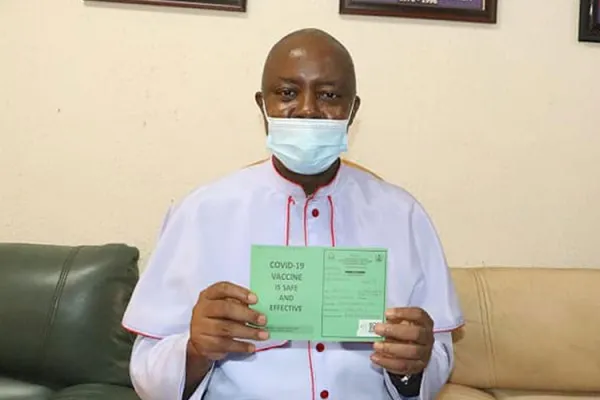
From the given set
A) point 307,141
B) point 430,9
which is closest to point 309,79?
point 307,141

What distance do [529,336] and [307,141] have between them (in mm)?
979

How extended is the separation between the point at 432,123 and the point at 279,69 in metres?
0.89

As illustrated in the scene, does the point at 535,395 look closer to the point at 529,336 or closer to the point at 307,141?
the point at 529,336

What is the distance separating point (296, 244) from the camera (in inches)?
57.2

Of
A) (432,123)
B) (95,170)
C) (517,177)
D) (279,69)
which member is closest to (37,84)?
(95,170)

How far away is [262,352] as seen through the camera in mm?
1389

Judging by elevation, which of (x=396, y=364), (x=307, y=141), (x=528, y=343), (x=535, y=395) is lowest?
(x=535, y=395)

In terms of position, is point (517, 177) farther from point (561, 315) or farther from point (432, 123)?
point (561, 315)

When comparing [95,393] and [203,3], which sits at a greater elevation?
[203,3]

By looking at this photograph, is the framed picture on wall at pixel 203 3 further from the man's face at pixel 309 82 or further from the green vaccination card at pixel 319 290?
the green vaccination card at pixel 319 290

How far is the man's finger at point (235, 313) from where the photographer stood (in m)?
1.24

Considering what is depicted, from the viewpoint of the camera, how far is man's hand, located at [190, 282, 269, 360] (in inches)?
48.8

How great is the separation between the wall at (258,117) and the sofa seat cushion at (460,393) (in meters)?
0.42

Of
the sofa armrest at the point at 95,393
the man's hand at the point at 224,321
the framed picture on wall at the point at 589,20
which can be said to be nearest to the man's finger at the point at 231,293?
the man's hand at the point at 224,321
